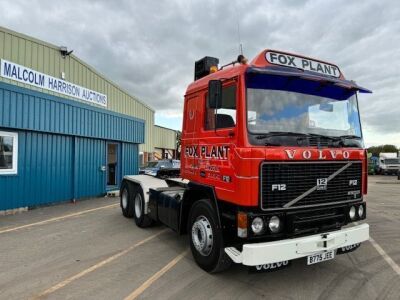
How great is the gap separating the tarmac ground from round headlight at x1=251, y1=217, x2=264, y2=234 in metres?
0.88

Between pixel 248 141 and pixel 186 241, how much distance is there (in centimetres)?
347

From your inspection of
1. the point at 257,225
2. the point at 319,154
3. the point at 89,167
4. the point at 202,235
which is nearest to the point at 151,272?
the point at 202,235

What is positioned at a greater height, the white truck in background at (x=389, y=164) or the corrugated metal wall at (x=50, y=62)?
the corrugated metal wall at (x=50, y=62)

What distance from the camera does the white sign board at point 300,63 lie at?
16.6 ft

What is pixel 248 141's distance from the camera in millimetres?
4516

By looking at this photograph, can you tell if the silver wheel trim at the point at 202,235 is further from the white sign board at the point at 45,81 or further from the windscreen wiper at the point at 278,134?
the white sign board at the point at 45,81

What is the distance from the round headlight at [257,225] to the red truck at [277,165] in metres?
0.01

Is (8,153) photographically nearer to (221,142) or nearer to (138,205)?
(138,205)

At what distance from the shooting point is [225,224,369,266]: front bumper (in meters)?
4.15

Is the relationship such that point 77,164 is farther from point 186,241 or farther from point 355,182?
point 355,182

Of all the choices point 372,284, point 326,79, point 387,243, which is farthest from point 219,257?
point 387,243

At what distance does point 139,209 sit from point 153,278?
382 centimetres

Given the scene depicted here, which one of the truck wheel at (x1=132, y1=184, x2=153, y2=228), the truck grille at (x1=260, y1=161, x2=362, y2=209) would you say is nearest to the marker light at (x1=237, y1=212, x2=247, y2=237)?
the truck grille at (x1=260, y1=161, x2=362, y2=209)

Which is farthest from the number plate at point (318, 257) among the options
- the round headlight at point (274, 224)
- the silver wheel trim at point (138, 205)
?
the silver wheel trim at point (138, 205)
